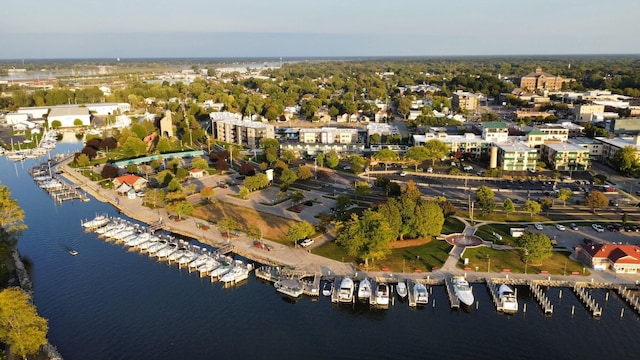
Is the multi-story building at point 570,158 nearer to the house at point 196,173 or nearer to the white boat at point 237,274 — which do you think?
the white boat at point 237,274

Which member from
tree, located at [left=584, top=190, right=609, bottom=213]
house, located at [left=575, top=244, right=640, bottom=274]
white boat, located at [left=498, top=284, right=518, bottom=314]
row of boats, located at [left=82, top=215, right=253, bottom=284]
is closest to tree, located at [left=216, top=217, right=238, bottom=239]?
row of boats, located at [left=82, top=215, right=253, bottom=284]

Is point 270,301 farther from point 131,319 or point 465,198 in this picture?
point 465,198

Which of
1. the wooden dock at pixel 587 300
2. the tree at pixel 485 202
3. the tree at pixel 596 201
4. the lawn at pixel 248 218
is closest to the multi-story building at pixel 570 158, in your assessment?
the tree at pixel 596 201

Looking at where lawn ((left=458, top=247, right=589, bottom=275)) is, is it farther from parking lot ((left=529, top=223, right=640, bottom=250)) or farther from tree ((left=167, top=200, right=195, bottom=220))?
tree ((left=167, top=200, right=195, bottom=220))

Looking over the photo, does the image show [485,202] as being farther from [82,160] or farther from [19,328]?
[82,160]

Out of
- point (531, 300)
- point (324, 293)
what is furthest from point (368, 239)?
point (531, 300)

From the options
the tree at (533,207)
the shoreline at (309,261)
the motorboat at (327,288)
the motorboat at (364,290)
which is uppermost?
the tree at (533,207)
